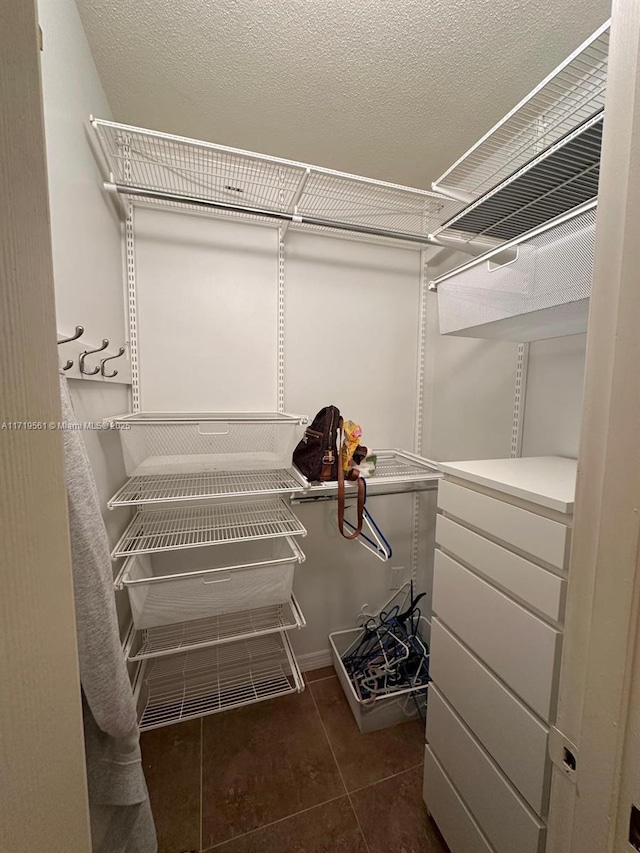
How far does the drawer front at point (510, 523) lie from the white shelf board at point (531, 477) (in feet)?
0.11

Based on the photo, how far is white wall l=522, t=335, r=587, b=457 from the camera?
1.05 m

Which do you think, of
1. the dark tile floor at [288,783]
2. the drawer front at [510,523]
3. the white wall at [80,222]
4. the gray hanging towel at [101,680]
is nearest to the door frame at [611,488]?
the drawer front at [510,523]

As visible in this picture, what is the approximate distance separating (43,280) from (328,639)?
1896 mm

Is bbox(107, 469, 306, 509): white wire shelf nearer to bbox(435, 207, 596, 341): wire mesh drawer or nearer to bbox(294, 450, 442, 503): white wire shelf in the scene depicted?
bbox(294, 450, 442, 503): white wire shelf

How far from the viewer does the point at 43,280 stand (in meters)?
0.36

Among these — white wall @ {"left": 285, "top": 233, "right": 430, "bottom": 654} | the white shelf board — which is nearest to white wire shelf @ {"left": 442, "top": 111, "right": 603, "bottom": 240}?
white wall @ {"left": 285, "top": 233, "right": 430, "bottom": 654}

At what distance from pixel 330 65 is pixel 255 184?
39 centimetres

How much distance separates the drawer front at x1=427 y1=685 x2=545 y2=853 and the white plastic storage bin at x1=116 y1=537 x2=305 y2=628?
622 mm

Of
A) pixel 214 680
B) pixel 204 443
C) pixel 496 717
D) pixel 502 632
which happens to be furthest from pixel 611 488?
pixel 214 680

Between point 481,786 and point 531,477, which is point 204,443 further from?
point 481,786

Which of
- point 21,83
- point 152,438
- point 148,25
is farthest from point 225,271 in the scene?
point 21,83

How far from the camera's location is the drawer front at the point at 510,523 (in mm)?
665

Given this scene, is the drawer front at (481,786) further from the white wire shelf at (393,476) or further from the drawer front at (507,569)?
the white wire shelf at (393,476)

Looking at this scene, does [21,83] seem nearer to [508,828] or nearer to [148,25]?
[148,25]
